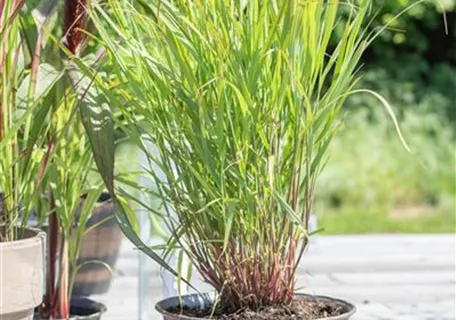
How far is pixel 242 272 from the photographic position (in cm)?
164

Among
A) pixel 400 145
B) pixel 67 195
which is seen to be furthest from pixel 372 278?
pixel 400 145

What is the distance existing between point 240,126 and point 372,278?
1.79 meters

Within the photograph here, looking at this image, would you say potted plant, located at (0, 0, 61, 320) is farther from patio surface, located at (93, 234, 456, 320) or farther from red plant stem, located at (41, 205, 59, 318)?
patio surface, located at (93, 234, 456, 320)

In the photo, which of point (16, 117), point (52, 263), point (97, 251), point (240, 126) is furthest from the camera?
point (97, 251)

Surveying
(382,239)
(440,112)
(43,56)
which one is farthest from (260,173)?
(440,112)

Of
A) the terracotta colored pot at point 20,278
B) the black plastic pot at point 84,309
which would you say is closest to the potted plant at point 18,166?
the terracotta colored pot at point 20,278

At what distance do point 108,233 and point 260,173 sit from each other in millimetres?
1128

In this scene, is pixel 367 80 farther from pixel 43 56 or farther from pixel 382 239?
pixel 43 56

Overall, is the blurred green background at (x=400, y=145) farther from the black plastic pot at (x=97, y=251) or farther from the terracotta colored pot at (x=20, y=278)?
the terracotta colored pot at (x=20, y=278)

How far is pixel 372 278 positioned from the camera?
3273 mm

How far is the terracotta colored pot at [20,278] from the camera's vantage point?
1578mm

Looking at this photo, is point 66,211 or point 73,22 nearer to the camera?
point 73,22

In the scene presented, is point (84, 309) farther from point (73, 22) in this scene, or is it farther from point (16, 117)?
point (73, 22)

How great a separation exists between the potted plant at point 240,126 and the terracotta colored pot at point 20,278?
0.15 meters
